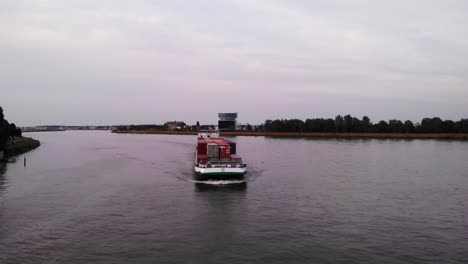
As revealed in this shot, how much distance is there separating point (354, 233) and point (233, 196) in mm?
Result: 12768

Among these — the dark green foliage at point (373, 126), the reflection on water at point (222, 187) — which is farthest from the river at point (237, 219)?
the dark green foliage at point (373, 126)

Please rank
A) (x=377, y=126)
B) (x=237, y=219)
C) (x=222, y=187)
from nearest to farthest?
(x=237, y=219)
(x=222, y=187)
(x=377, y=126)

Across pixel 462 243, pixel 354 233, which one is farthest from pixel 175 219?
pixel 462 243

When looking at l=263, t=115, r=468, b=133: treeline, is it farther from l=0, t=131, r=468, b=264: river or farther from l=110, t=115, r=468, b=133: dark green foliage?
l=0, t=131, r=468, b=264: river

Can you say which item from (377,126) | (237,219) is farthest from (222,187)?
(377,126)

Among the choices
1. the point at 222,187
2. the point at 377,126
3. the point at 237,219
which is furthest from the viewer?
the point at 377,126

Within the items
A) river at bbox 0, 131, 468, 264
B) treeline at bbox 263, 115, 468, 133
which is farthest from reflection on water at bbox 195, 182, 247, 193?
treeline at bbox 263, 115, 468, 133

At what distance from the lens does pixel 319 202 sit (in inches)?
Result: 1226

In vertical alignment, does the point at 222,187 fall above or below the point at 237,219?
above

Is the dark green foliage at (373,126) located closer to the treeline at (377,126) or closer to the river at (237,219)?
the treeline at (377,126)

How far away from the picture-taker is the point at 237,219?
2603 centimetres

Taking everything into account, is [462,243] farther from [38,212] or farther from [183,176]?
[183,176]

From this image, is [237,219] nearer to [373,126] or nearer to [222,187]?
[222,187]

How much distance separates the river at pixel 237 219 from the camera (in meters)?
19.6
